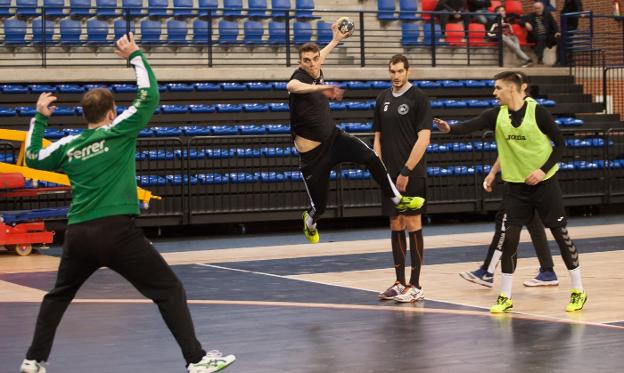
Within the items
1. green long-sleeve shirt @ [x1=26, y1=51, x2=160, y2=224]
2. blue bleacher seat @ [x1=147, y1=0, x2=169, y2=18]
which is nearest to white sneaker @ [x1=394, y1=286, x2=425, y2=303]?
green long-sleeve shirt @ [x1=26, y1=51, x2=160, y2=224]

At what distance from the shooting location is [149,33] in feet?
87.2

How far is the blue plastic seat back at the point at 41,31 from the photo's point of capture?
24.5 meters

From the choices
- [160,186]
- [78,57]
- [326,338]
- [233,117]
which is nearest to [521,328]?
[326,338]

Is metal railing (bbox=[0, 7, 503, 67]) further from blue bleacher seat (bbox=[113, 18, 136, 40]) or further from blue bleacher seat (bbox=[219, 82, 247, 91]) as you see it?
blue bleacher seat (bbox=[219, 82, 247, 91])

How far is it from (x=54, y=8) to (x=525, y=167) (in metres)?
16.3

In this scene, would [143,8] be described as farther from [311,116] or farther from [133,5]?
[311,116]

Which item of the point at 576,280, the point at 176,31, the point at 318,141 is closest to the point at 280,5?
the point at 176,31

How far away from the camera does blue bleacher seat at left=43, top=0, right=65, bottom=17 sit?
25.2 meters

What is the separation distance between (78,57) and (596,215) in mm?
11449

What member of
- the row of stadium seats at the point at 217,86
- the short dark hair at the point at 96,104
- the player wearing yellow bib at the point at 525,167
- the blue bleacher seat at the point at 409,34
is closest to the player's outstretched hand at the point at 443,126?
the player wearing yellow bib at the point at 525,167

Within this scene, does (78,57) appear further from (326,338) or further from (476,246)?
(326,338)

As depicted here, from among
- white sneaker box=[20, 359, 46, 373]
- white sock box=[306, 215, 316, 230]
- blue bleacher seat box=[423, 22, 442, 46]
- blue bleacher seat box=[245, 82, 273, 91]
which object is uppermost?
blue bleacher seat box=[423, 22, 442, 46]

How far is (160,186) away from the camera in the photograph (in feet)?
71.1

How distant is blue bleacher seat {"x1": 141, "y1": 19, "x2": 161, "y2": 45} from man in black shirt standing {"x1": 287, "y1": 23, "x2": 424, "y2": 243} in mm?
14225
